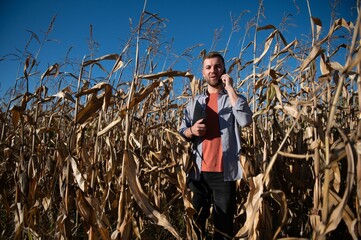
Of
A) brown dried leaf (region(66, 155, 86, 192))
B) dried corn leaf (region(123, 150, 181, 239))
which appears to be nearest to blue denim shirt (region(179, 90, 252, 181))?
dried corn leaf (region(123, 150, 181, 239))

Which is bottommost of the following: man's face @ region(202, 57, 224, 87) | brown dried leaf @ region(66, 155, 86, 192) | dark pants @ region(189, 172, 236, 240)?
dark pants @ region(189, 172, 236, 240)

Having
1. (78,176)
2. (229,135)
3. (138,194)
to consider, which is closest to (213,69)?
A: (229,135)

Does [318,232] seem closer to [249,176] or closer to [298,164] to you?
[249,176]

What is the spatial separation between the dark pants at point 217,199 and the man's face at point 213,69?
775 millimetres

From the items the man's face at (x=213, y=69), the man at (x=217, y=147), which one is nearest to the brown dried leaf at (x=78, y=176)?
the man at (x=217, y=147)

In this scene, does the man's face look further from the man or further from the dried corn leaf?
the dried corn leaf

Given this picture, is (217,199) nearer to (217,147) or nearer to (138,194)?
(217,147)

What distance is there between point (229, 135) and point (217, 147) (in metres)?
0.14

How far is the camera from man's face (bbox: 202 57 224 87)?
7.09 ft

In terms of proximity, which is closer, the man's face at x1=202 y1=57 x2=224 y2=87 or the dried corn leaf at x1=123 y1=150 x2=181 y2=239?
the dried corn leaf at x1=123 y1=150 x2=181 y2=239

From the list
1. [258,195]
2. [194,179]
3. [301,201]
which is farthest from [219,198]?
[301,201]

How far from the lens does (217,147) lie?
2.14 metres

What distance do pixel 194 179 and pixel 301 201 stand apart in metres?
1.03

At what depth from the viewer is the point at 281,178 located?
234 centimetres
